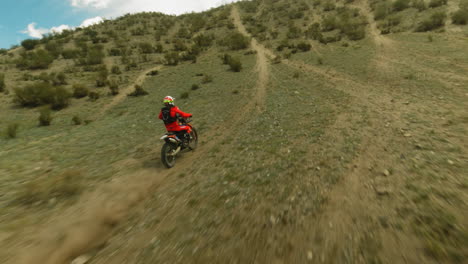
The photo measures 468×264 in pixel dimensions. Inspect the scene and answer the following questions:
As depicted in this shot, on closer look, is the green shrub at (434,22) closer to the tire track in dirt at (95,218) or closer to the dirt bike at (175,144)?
the dirt bike at (175,144)

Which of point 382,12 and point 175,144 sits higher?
point 382,12

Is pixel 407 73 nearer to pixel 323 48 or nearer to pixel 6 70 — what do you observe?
pixel 323 48

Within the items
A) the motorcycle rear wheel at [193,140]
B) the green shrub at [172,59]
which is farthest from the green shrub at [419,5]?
the motorcycle rear wheel at [193,140]

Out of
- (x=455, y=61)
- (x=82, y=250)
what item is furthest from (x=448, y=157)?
(x=455, y=61)

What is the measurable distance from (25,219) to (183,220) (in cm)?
343

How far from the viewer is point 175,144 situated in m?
6.50

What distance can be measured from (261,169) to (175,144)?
9.81 ft

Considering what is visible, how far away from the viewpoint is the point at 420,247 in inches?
103

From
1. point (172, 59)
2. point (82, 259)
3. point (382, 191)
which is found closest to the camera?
point (82, 259)

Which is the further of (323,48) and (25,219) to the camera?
(323,48)

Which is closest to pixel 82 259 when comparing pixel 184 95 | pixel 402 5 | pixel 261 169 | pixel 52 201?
pixel 52 201

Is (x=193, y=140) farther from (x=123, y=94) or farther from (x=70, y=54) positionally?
(x=70, y=54)

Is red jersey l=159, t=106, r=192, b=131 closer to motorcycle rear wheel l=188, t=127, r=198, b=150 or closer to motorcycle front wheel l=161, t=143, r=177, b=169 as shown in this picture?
motorcycle front wheel l=161, t=143, r=177, b=169

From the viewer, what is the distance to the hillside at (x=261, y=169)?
3.09 meters
